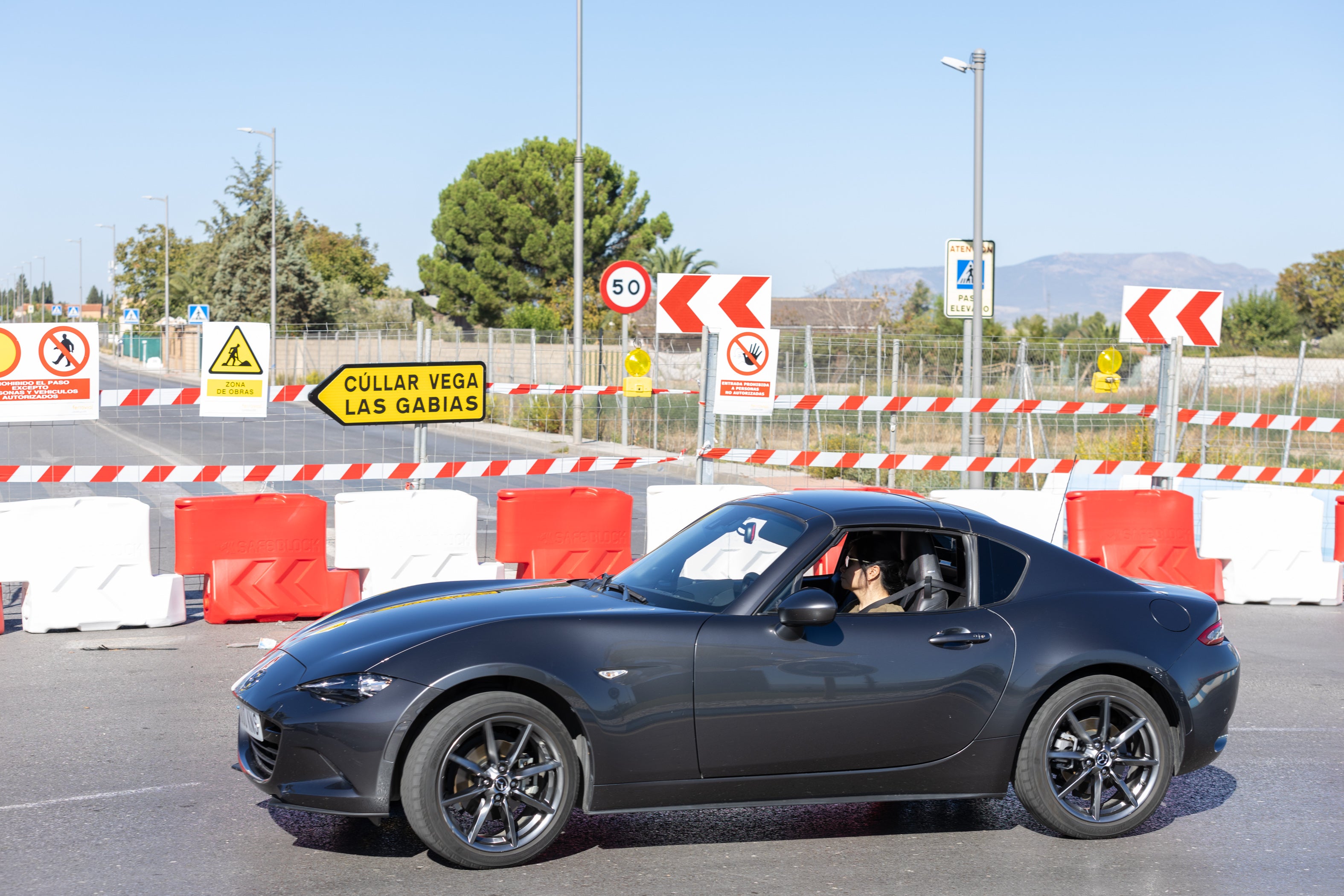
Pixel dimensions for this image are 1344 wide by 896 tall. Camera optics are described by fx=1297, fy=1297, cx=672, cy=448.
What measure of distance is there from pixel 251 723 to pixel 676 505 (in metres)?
5.63

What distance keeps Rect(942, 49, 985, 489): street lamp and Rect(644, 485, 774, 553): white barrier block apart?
5.52 metres

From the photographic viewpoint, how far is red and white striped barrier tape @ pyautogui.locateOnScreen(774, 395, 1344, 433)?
10875 millimetres

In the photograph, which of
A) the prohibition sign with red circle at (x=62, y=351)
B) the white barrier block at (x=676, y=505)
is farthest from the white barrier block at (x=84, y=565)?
the white barrier block at (x=676, y=505)

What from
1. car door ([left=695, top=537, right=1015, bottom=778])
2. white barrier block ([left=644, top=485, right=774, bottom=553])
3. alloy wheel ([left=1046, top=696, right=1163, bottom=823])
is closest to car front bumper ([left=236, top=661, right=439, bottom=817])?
car door ([left=695, top=537, right=1015, bottom=778])

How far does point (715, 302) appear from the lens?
36.4 ft

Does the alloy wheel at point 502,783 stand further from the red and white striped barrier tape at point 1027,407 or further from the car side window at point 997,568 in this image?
the red and white striped barrier tape at point 1027,407

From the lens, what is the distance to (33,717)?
6.51 metres

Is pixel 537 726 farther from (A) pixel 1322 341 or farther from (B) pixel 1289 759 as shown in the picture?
(A) pixel 1322 341

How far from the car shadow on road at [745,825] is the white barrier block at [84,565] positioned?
417 cm

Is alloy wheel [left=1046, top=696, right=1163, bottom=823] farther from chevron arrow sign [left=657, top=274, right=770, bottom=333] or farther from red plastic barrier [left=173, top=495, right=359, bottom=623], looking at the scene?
chevron arrow sign [left=657, top=274, right=770, bottom=333]

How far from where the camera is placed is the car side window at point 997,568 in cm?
512

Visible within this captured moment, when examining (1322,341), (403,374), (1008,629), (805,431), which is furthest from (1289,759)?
(1322,341)

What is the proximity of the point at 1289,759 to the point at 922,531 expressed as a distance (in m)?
2.45

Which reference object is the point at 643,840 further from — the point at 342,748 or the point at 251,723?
the point at 251,723
